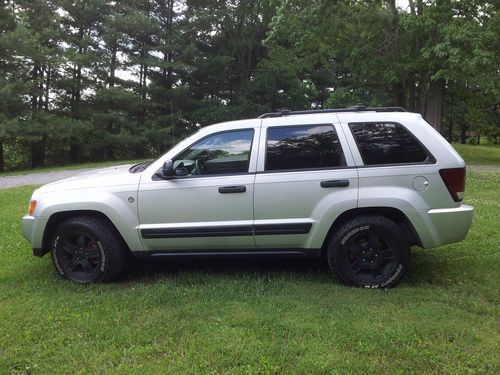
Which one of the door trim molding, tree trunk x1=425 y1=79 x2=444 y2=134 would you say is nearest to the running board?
the door trim molding

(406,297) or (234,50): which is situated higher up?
(234,50)

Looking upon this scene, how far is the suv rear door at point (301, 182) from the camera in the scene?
4.41 m

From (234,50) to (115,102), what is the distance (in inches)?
347

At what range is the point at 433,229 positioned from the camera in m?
4.35

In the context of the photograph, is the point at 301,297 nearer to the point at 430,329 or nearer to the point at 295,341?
the point at 295,341

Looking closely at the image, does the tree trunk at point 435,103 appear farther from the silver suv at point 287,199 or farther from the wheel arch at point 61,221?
the wheel arch at point 61,221

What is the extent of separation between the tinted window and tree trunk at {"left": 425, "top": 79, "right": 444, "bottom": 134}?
60.0 ft

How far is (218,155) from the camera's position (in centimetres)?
467

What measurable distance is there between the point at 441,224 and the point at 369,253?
0.71 m

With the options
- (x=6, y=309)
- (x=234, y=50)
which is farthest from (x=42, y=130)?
(x=6, y=309)

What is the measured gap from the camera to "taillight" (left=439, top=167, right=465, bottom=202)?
14.2 ft

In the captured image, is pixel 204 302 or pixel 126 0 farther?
pixel 126 0

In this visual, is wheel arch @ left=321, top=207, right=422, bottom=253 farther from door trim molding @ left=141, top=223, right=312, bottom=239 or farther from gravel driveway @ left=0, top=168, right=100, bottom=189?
gravel driveway @ left=0, top=168, right=100, bottom=189

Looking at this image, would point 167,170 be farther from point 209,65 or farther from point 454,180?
point 209,65
